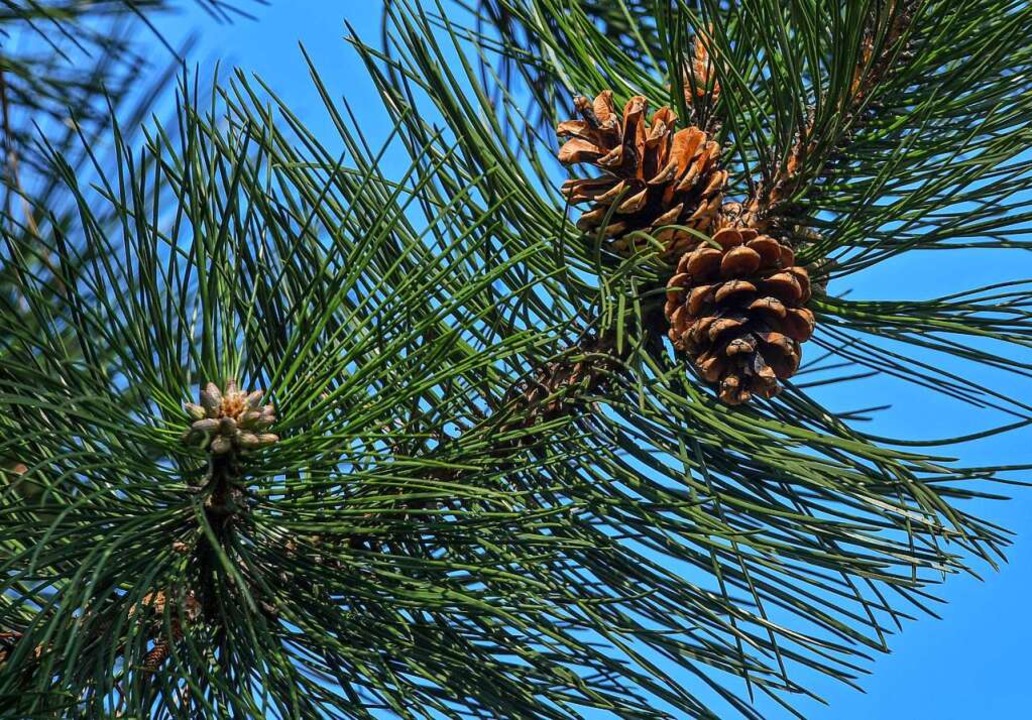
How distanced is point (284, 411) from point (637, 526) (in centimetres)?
22

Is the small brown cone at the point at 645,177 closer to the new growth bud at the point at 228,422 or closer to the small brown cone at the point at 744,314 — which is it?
the small brown cone at the point at 744,314

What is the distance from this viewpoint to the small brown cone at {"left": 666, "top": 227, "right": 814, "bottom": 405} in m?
0.75

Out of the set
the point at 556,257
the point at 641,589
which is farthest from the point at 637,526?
the point at 556,257

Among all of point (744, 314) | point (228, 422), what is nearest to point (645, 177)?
point (744, 314)

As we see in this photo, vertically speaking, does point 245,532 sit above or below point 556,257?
below

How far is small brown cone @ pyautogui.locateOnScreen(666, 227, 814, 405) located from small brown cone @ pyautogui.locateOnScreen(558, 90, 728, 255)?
4 centimetres

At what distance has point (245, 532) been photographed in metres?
0.74

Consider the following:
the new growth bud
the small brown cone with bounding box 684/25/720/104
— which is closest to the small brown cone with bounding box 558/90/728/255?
the small brown cone with bounding box 684/25/720/104

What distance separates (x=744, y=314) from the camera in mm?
760

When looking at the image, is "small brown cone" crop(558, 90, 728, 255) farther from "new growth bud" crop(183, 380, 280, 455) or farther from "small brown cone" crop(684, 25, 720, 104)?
"new growth bud" crop(183, 380, 280, 455)

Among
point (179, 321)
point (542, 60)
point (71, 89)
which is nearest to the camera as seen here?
point (179, 321)

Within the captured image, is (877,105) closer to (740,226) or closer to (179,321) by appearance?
(740,226)

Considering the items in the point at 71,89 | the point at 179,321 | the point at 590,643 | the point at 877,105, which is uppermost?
the point at 71,89

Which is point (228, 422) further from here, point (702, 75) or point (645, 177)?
point (702, 75)
